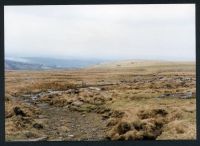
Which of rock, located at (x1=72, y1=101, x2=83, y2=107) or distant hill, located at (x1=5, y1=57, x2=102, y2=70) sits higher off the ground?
distant hill, located at (x1=5, y1=57, x2=102, y2=70)

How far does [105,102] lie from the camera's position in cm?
656

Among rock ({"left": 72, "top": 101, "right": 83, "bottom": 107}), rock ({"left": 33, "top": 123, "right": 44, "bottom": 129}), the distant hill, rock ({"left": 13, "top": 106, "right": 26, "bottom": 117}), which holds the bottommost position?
rock ({"left": 33, "top": 123, "right": 44, "bottom": 129})

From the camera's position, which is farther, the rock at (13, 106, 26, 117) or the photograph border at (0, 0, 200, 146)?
the rock at (13, 106, 26, 117)

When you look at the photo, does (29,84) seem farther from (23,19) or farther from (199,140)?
(199,140)

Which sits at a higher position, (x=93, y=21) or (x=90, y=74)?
(x=93, y=21)

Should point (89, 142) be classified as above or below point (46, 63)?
below

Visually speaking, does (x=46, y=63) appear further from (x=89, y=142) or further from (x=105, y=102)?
(x=89, y=142)

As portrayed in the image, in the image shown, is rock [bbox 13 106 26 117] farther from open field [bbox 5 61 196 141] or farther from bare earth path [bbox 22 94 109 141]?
bare earth path [bbox 22 94 109 141]

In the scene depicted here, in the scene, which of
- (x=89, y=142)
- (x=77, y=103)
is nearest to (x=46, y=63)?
(x=77, y=103)

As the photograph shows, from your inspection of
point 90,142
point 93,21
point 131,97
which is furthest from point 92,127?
point 93,21

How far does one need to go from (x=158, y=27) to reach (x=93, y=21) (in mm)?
863

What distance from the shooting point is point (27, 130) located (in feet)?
21.1

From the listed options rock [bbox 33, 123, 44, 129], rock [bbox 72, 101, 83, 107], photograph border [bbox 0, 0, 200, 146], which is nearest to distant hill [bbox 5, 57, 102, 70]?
photograph border [bbox 0, 0, 200, 146]

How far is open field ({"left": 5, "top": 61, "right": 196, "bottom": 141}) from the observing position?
645cm
